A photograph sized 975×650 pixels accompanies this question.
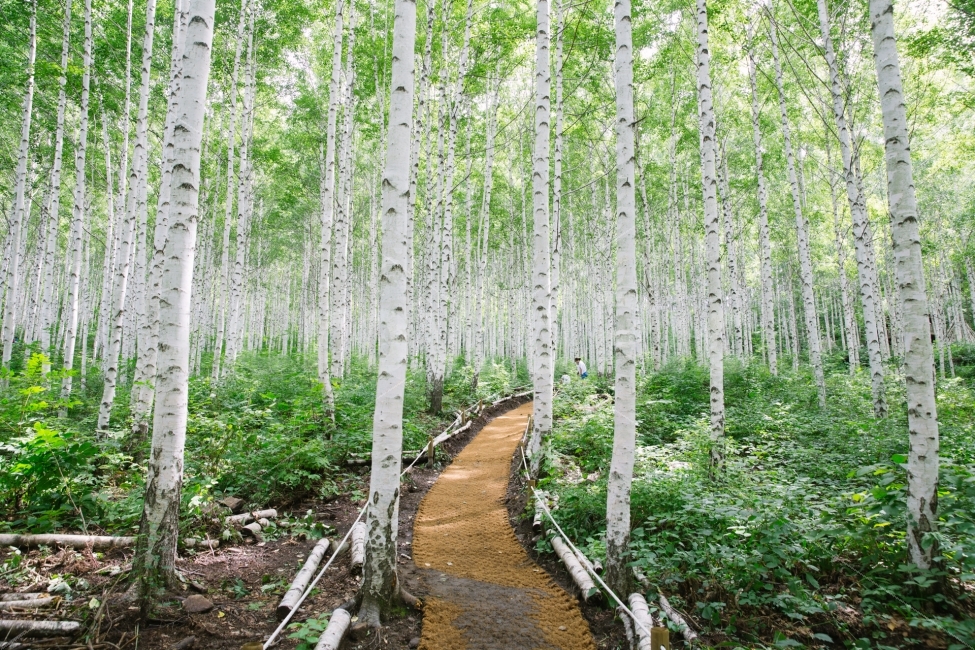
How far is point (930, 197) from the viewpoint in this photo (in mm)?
24391

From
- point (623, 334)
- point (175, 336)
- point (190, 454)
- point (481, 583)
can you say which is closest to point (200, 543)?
point (190, 454)

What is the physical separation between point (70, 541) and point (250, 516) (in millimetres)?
1638

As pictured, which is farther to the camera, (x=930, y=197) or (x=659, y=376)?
(x=930, y=197)

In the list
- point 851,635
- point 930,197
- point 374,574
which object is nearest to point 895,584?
point 851,635

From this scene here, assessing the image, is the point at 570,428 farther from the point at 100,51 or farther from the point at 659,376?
the point at 100,51

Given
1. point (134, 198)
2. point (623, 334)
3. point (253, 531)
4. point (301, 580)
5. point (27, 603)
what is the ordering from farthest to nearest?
point (134, 198)
point (253, 531)
point (623, 334)
point (301, 580)
point (27, 603)

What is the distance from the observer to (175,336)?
357 centimetres

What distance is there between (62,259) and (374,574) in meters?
38.5

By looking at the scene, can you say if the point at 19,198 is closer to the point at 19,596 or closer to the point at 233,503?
the point at 233,503

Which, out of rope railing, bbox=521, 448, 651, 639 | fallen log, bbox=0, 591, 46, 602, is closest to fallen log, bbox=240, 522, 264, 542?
fallen log, bbox=0, 591, 46, 602

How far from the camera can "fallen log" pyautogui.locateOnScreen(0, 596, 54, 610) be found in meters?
3.06

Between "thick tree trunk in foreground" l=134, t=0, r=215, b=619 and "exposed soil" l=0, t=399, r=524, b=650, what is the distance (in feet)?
0.82

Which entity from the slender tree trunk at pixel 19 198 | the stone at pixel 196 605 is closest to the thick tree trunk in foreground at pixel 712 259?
the stone at pixel 196 605

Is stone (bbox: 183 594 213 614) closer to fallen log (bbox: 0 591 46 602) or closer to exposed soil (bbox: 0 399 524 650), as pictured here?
exposed soil (bbox: 0 399 524 650)
